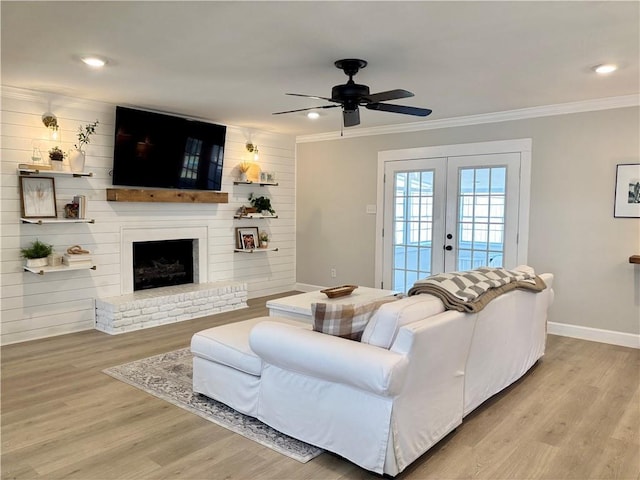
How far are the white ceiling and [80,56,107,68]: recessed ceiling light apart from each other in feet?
0.29

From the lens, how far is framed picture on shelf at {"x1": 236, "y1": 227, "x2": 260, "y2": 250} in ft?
21.2

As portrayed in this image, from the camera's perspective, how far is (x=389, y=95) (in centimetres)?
321

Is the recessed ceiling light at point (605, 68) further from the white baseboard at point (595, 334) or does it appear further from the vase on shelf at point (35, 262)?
the vase on shelf at point (35, 262)

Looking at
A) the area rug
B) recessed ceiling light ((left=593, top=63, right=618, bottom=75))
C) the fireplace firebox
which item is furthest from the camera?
the fireplace firebox

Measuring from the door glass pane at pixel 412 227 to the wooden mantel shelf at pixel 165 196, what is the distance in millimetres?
2281

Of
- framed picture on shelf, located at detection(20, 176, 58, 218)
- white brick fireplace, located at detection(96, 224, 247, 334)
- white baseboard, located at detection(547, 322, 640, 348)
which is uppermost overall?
framed picture on shelf, located at detection(20, 176, 58, 218)

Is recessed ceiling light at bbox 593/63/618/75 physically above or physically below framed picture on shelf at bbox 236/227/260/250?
above

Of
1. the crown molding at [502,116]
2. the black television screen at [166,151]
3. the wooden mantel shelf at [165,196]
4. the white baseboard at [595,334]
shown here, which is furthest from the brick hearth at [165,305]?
the white baseboard at [595,334]

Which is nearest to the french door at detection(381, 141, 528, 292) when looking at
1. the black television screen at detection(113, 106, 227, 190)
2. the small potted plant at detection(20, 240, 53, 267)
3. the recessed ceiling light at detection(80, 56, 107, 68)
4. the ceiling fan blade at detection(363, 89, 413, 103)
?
the black television screen at detection(113, 106, 227, 190)

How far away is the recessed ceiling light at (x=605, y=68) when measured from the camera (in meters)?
3.54

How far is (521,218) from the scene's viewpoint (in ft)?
17.0

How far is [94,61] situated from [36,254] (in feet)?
6.58

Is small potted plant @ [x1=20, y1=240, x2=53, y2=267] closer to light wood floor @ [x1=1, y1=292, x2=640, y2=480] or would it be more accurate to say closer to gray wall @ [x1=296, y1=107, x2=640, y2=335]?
light wood floor @ [x1=1, y1=292, x2=640, y2=480]

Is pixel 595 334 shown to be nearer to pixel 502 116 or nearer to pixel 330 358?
pixel 502 116
